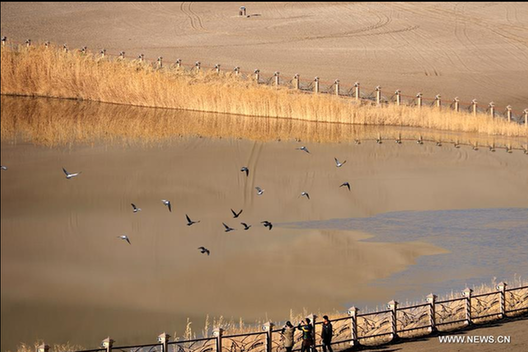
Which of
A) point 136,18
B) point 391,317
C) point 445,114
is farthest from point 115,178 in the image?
point 136,18

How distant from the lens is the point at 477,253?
2962cm

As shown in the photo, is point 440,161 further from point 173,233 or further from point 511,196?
point 173,233

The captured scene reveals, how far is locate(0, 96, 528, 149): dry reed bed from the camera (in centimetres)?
4794

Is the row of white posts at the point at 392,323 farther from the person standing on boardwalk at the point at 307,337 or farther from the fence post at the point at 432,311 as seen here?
the person standing on boardwalk at the point at 307,337

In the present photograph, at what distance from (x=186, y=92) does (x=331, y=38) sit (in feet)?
63.1

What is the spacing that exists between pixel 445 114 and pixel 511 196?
12802 millimetres

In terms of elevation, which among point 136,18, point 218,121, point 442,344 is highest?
point 136,18

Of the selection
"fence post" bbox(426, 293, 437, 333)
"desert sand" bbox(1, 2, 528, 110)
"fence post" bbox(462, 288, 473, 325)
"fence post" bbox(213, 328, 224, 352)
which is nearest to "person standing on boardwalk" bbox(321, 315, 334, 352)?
"fence post" bbox(213, 328, 224, 352)

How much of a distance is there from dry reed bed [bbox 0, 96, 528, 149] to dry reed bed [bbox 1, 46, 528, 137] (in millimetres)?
488

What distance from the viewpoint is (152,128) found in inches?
2024

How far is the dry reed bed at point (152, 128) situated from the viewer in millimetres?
47938

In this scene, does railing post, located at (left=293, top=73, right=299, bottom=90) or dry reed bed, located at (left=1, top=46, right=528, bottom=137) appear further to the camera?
railing post, located at (left=293, top=73, right=299, bottom=90)

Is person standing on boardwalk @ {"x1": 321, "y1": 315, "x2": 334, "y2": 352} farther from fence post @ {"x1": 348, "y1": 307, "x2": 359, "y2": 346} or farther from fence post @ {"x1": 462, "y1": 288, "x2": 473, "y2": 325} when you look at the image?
fence post @ {"x1": 462, "y1": 288, "x2": 473, "y2": 325}

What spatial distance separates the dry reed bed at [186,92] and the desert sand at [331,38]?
478 centimetres
